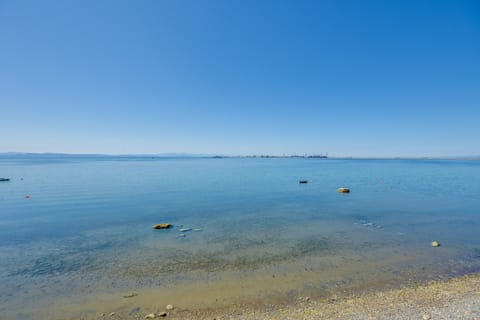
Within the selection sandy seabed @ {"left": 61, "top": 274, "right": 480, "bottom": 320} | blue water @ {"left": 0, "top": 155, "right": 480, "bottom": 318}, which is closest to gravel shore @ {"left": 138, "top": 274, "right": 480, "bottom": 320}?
sandy seabed @ {"left": 61, "top": 274, "right": 480, "bottom": 320}

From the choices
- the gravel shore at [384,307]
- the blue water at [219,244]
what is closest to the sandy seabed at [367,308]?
the gravel shore at [384,307]

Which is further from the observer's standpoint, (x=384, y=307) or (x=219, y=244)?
(x=219, y=244)

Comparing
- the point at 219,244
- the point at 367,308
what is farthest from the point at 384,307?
the point at 219,244

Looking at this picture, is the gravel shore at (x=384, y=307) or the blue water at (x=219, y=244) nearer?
the gravel shore at (x=384, y=307)

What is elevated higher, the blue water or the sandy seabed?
the sandy seabed

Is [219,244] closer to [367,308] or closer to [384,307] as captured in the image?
[367,308]

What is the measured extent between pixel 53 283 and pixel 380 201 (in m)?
25.7

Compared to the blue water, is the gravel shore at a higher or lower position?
higher

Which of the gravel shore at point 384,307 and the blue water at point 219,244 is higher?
the gravel shore at point 384,307

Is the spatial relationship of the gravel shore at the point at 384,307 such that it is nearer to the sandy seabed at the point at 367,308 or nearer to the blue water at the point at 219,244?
the sandy seabed at the point at 367,308

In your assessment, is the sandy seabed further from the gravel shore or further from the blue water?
the blue water

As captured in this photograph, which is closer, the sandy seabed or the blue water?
the sandy seabed

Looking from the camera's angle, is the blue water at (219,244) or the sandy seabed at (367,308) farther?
the blue water at (219,244)

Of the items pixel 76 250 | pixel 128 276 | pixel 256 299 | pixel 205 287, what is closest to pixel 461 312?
pixel 256 299
